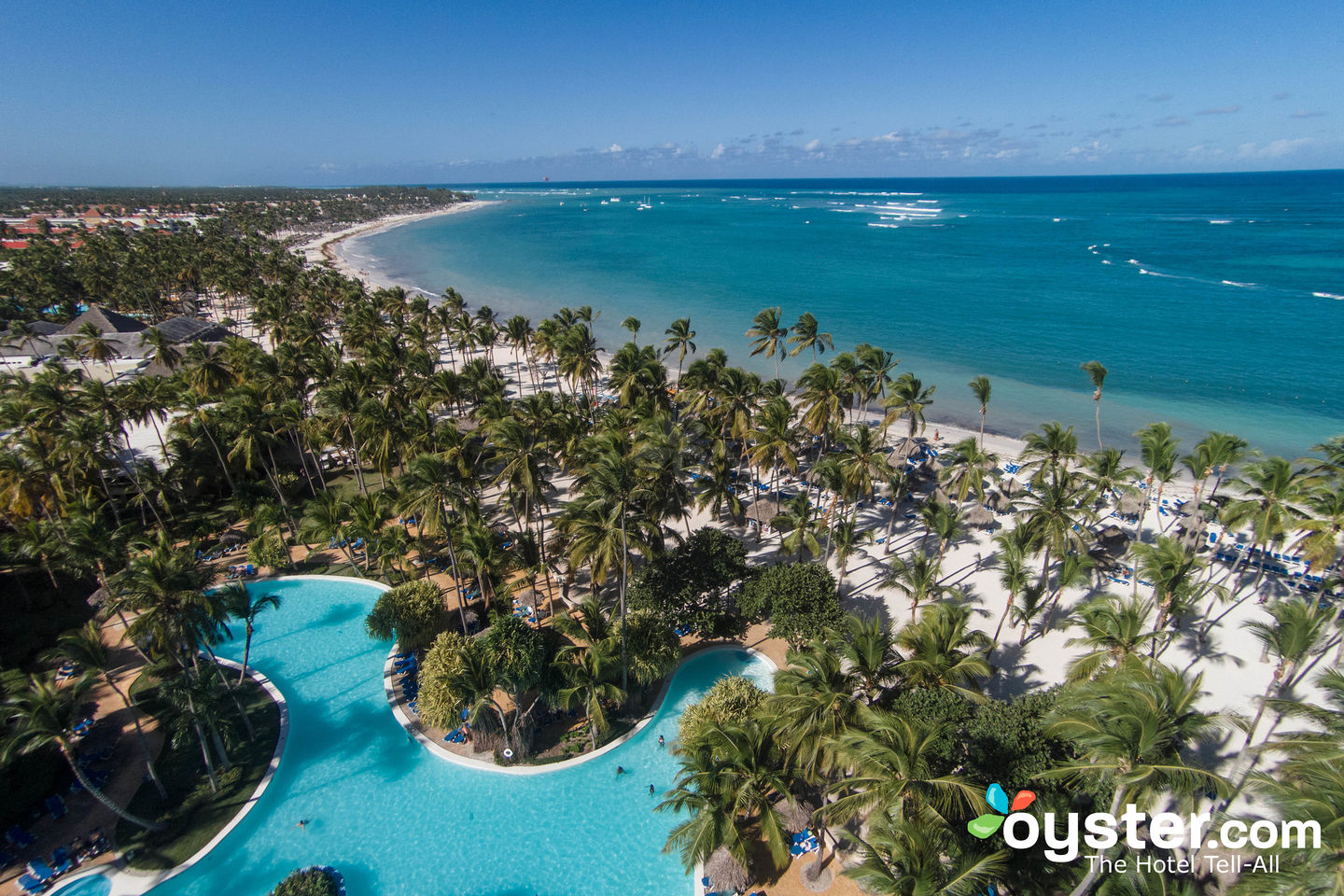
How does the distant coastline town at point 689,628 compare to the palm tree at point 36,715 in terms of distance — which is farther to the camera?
the palm tree at point 36,715

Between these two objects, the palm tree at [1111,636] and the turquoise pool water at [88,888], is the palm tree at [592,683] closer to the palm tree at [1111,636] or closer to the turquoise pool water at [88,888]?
the turquoise pool water at [88,888]

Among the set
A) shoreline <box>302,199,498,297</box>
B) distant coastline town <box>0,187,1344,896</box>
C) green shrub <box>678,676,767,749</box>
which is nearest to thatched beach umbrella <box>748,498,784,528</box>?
distant coastline town <box>0,187,1344,896</box>

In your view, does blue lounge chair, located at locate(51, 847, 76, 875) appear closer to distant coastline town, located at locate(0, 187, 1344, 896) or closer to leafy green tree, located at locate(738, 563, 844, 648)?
distant coastline town, located at locate(0, 187, 1344, 896)

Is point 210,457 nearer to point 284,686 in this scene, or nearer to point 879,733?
point 284,686

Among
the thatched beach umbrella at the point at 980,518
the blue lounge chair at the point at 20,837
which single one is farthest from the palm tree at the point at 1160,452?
the blue lounge chair at the point at 20,837

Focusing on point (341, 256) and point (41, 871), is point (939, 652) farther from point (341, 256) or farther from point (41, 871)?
point (341, 256)

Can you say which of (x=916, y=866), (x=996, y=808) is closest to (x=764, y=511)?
(x=996, y=808)
